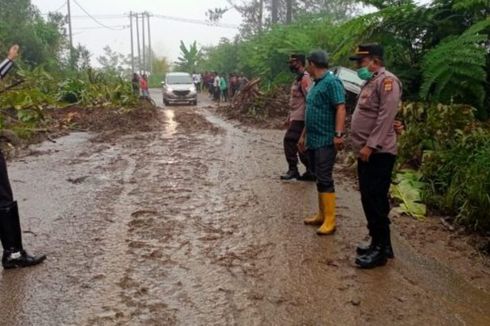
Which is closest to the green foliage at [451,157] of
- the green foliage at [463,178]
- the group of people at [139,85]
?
the green foliage at [463,178]

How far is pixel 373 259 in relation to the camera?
13.7ft

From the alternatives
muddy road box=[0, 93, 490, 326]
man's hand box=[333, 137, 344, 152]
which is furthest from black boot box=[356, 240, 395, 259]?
man's hand box=[333, 137, 344, 152]

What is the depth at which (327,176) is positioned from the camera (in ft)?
16.0

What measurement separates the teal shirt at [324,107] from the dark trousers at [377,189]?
700mm

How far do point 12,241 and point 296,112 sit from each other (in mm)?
3936

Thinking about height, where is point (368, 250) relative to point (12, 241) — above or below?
below

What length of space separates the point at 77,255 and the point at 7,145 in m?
6.86

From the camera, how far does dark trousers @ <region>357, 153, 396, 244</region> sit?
407 cm

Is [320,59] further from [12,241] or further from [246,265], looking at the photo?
[12,241]

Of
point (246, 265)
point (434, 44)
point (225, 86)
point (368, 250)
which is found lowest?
point (246, 265)

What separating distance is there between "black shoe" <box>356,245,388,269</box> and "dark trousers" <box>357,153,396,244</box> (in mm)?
74

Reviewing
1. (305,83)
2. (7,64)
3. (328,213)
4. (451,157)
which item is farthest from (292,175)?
(7,64)

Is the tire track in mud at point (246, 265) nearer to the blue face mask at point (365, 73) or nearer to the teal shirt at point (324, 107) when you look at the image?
the teal shirt at point (324, 107)

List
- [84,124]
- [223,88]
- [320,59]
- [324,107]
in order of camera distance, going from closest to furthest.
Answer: [320,59] → [324,107] → [84,124] → [223,88]
